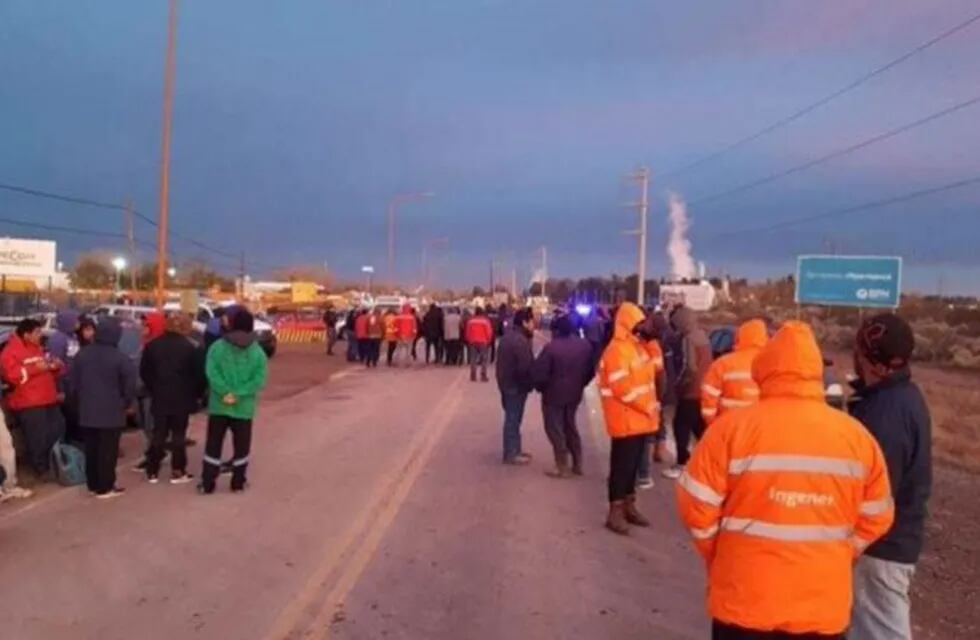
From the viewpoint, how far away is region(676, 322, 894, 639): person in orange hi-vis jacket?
383 centimetres

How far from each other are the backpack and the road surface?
1.26 feet

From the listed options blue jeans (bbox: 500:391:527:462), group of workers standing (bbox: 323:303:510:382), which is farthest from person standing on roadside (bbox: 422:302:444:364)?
blue jeans (bbox: 500:391:527:462)

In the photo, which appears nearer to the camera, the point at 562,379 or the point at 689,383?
the point at 562,379

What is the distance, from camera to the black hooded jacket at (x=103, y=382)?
1066 cm

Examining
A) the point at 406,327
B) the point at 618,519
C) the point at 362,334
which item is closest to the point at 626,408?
the point at 618,519

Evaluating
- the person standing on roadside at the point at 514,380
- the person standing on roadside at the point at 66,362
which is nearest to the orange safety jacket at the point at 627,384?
the person standing on roadside at the point at 514,380

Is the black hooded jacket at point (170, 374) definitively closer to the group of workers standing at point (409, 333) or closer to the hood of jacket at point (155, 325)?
the hood of jacket at point (155, 325)

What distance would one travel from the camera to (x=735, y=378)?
30.9 ft

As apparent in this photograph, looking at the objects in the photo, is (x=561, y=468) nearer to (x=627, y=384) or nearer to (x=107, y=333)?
(x=627, y=384)

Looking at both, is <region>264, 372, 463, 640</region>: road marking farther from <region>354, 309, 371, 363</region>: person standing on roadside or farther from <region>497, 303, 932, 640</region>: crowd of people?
<region>354, 309, 371, 363</region>: person standing on roadside

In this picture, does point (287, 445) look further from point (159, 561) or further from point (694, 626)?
point (694, 626)

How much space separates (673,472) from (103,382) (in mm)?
6289

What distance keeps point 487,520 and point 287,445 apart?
5.59 meters

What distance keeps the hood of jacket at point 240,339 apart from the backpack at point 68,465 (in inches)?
88.5
